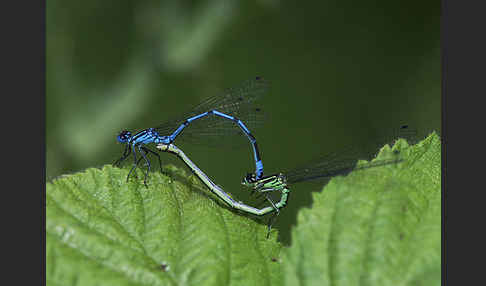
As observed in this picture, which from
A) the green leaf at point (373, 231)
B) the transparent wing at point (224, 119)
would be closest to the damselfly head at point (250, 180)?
the transparent wing at point (224, 119)

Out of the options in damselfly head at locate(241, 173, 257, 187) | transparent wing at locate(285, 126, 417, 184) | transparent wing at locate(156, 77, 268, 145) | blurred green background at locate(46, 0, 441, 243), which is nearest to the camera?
transparent wing at locate(285, 126, 417, 184)

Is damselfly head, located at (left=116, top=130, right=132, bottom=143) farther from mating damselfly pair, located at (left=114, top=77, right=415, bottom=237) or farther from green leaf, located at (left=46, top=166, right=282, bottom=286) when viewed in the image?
green leaf, located at (left=46, top=166, right=282, bottom=286)

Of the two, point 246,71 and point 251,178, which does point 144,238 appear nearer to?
point 251,178

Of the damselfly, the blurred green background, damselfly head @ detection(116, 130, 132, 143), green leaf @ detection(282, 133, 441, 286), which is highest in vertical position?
the blurred green background

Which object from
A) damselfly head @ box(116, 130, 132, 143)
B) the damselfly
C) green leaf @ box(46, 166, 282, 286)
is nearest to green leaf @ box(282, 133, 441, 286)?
green leaf @ box(46, 166, 282, 286)

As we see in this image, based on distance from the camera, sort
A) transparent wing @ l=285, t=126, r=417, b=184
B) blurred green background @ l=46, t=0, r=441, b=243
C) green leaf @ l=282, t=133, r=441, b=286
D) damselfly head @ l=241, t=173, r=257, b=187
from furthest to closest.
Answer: blurred green background @ l=46, t=0, r=441, b=243, damselfly head @ l=241, t=173, r=257, b=187, transparent wing @ l=285, t=126, r=417, b=184, green leaf @ l=282, t=133, r=441, b=286

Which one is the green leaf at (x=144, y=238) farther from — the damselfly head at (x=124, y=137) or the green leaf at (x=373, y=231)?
the damselfly head at (x=124, y=137)
